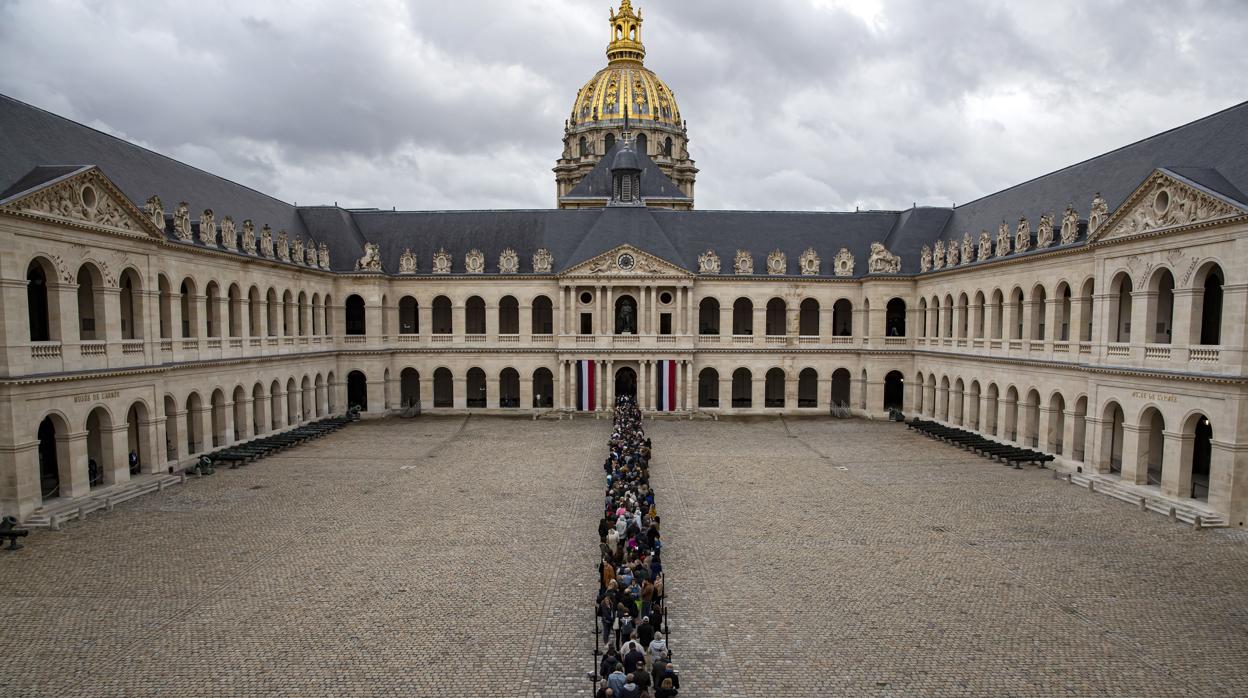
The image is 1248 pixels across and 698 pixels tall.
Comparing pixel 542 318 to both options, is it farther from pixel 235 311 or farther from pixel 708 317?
pixel 235 311

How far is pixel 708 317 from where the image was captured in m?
63.6

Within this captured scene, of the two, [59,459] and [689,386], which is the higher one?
[689,386]

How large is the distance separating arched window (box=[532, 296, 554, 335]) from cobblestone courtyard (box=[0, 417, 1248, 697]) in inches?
1107

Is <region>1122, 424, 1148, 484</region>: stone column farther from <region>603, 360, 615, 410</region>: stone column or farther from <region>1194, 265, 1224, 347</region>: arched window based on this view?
<region>603, 360, 615, 410</region>: stone column

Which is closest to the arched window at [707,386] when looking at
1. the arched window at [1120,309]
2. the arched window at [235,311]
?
the arched window at [1120,309]

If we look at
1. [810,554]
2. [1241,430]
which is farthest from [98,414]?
[1241,430]

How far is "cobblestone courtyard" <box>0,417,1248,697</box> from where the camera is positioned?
16.8 m

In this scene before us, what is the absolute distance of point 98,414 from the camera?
3275cm

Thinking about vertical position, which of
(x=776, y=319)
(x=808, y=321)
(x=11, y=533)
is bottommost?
(x=11, y=533)

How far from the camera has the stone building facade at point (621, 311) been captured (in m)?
29.9

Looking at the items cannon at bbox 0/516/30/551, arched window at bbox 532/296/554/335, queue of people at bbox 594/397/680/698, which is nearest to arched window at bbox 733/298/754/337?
arched window at bbox 532/296/554/335

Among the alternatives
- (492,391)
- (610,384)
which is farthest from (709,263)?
(492,391)

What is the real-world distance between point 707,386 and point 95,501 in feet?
147

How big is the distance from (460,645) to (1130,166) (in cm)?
4136
